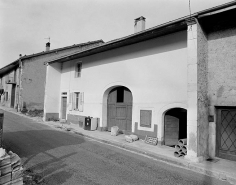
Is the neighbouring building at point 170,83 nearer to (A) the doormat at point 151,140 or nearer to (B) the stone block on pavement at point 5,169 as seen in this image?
(A) the doormat at point 151,140

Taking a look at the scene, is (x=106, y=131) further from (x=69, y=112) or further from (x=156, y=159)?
(x=156, y=159)

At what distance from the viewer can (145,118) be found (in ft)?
29.7

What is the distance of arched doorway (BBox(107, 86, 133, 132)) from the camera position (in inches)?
409

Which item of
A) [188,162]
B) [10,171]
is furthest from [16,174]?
[188,162]

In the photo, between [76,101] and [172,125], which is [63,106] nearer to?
[76,101]

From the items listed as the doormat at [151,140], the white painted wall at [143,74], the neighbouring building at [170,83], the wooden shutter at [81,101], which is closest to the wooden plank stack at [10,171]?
the neighbouring building at [170,83]

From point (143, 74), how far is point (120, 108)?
2.72m

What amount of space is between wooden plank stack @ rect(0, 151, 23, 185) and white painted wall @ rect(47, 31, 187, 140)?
6481 mm

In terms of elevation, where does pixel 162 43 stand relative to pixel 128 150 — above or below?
above

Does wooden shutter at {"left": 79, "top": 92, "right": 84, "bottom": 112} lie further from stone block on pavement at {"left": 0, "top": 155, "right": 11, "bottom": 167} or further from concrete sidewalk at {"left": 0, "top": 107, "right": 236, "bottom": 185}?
stone block on pavement at {"left": 0, "top": 155, "right": 11, "bottom": 167}

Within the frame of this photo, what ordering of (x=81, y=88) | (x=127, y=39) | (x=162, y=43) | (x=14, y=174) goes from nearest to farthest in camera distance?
(x=14, y=174) → (x=162, y=43) → (x=127, y=39) → (x=81, y=88)

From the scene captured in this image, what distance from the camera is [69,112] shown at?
46.5ft

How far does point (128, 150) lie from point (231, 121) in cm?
407

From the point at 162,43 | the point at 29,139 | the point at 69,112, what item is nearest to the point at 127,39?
the point at 162,43
